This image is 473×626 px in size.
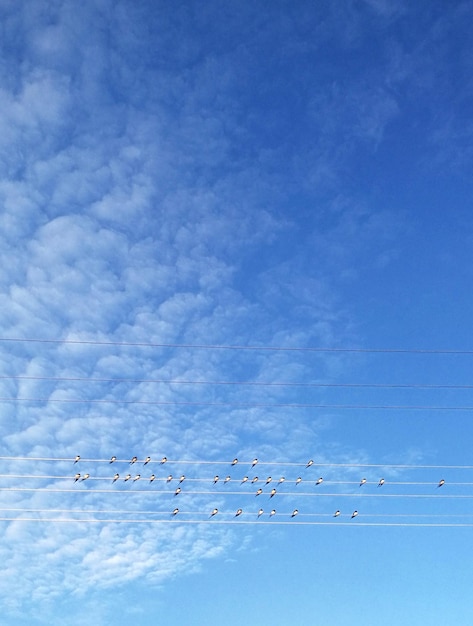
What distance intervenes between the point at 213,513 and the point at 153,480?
4.00 meters

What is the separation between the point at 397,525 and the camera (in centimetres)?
3259

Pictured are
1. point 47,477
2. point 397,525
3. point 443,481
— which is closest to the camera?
point 47,477

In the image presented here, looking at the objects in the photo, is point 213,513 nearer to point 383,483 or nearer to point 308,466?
point 308,466

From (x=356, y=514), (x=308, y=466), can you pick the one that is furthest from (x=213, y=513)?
(x=356, y=514)

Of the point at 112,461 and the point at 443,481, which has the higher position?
the point at 112,461

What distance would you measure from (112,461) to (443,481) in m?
19.6

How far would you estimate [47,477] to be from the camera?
97.8ft

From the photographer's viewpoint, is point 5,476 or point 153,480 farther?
point 153,480

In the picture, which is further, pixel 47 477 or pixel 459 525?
pixel 459 525

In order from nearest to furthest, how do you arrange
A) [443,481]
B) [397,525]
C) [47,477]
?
[47,477], [397,525], [443,481]

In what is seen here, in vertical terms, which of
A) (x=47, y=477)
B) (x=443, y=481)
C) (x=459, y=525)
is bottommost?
(x=459, y=525)

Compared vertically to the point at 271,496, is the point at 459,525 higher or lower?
lower

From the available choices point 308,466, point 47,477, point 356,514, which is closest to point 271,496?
point 308,466

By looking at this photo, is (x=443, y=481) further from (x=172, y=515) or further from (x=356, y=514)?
(x=172, y=515)
